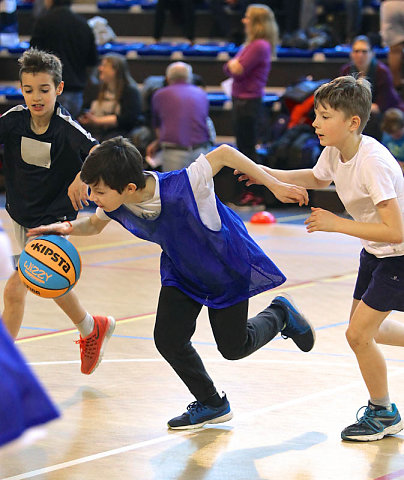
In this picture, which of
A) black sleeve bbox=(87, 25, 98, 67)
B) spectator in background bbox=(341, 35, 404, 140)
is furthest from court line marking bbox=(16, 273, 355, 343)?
black sleeve bbox=(87, 25, 98, 67)

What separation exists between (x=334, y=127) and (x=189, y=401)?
1468mm

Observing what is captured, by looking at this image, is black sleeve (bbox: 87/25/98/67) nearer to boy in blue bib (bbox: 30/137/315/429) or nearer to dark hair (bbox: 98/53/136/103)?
dark hair (bbox: 98/53/136/103)

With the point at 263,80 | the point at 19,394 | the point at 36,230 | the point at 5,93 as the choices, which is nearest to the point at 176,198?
the point at 36,230

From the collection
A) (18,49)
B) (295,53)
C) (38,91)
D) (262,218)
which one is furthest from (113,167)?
(18,49)

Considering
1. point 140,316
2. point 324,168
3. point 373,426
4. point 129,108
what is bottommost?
point 140,316

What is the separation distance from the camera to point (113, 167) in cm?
369

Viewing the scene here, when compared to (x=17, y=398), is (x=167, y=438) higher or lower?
lower

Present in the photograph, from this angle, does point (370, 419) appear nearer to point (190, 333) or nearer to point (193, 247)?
point (190, 333)

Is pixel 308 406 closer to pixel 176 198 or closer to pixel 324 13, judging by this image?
pixel 176 198

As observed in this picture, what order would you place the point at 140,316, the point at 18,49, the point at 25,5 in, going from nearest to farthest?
1. the point at 140,316
2. the point at 18,49
3. the point at 25,5

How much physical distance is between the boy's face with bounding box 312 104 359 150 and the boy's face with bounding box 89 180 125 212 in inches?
33.6

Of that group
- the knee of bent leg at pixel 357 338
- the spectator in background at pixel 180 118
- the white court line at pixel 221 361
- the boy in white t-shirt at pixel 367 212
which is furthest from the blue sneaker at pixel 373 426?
the spectator in background at pixel 180 118

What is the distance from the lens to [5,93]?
14.7 m

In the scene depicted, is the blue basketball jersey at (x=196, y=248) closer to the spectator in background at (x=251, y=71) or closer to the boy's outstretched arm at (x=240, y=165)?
the boy's outstretched arm at (x=240, y=165)
